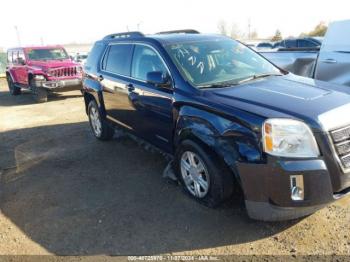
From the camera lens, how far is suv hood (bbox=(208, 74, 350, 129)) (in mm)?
3158

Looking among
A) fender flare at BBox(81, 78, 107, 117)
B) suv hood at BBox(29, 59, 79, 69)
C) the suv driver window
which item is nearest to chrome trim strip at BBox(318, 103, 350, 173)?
the suv driver window

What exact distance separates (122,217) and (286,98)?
2100mm

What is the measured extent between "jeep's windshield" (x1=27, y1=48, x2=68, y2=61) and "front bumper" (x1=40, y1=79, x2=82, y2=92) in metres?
1.58

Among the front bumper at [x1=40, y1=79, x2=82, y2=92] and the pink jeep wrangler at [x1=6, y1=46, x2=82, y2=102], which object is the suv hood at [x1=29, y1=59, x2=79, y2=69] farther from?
the front bumper at [x1=40, y1=79, x2=82, y2=92]

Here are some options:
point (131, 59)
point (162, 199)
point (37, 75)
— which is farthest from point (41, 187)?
point (37, 75)

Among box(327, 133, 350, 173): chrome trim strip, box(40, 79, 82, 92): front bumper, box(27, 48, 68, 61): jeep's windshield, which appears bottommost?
box(40, 79, 82, 92): front bumper

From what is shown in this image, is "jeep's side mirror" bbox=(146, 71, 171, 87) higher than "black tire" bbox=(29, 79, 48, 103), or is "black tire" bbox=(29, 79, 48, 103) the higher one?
"jeep's side mirror" bbox=(146, 71, 171, 87)

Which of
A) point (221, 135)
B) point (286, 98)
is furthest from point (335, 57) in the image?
point (221, 135)

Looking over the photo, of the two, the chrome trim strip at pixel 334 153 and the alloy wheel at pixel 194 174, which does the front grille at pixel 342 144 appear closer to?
the chrome trim strip at pixel 334 153

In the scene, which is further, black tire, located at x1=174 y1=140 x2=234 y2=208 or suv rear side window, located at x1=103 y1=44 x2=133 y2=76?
suv rear side window, located at x1=103 y1=44 x2=133 y2=76

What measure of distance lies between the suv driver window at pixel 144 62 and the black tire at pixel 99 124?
68.0 inches

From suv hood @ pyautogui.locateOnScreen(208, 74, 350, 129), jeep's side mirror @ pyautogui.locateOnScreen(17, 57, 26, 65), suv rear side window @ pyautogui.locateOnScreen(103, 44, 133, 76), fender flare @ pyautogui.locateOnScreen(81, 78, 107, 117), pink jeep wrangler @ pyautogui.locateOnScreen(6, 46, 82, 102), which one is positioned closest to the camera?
suv hood @ pyautogui.locateOnScreen(208, 74, 350, 129)

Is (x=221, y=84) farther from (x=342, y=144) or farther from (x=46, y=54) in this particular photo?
(x=46, y=54)

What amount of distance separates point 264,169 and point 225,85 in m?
1.23
